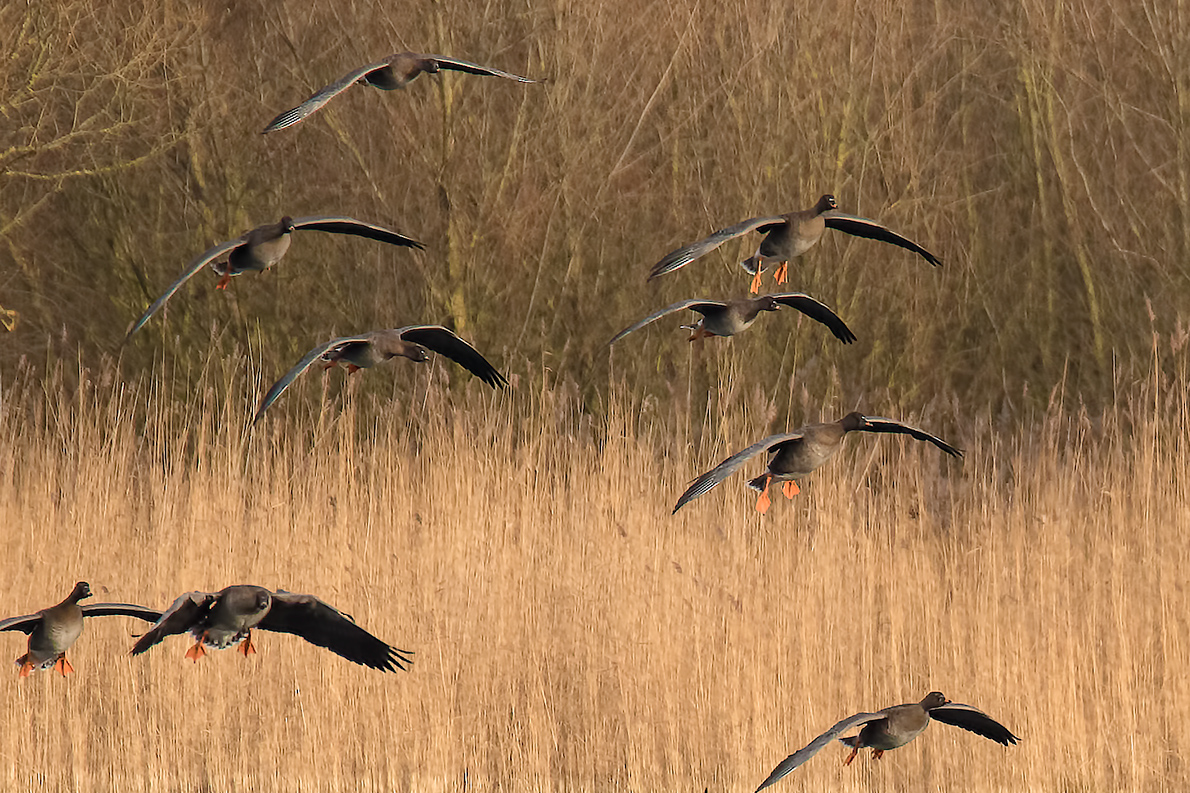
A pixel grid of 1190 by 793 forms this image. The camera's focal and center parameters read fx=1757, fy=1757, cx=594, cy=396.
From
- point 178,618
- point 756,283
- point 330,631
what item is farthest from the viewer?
point 330,631

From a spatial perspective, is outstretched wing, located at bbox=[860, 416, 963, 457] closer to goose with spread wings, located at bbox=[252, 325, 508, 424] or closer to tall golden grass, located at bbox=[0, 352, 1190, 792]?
goose with spread wings, located at bbox=[252, 325, 508, 424]

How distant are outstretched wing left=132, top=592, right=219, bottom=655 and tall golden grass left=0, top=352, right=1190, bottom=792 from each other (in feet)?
6.96

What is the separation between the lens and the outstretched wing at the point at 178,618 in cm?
362

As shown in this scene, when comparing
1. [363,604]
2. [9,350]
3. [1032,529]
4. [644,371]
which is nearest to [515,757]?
[363,604]

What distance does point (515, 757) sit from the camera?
634 centimetres

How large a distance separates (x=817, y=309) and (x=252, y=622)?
192cm

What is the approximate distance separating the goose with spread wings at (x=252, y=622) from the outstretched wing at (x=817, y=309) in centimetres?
150

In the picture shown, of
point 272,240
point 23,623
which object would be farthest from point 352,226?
point 23,623

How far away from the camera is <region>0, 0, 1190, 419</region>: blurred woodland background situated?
1214 centimetres

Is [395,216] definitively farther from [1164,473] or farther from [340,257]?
[1164,473]

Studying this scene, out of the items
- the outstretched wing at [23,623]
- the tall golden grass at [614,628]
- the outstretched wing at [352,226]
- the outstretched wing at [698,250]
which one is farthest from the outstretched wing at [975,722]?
the outstretched wing at [23,623]

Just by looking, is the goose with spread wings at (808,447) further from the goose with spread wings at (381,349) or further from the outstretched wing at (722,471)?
the goose with spread wings at (381,349)

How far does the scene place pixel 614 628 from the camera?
6508 mm

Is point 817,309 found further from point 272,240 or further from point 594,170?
point 594,170
